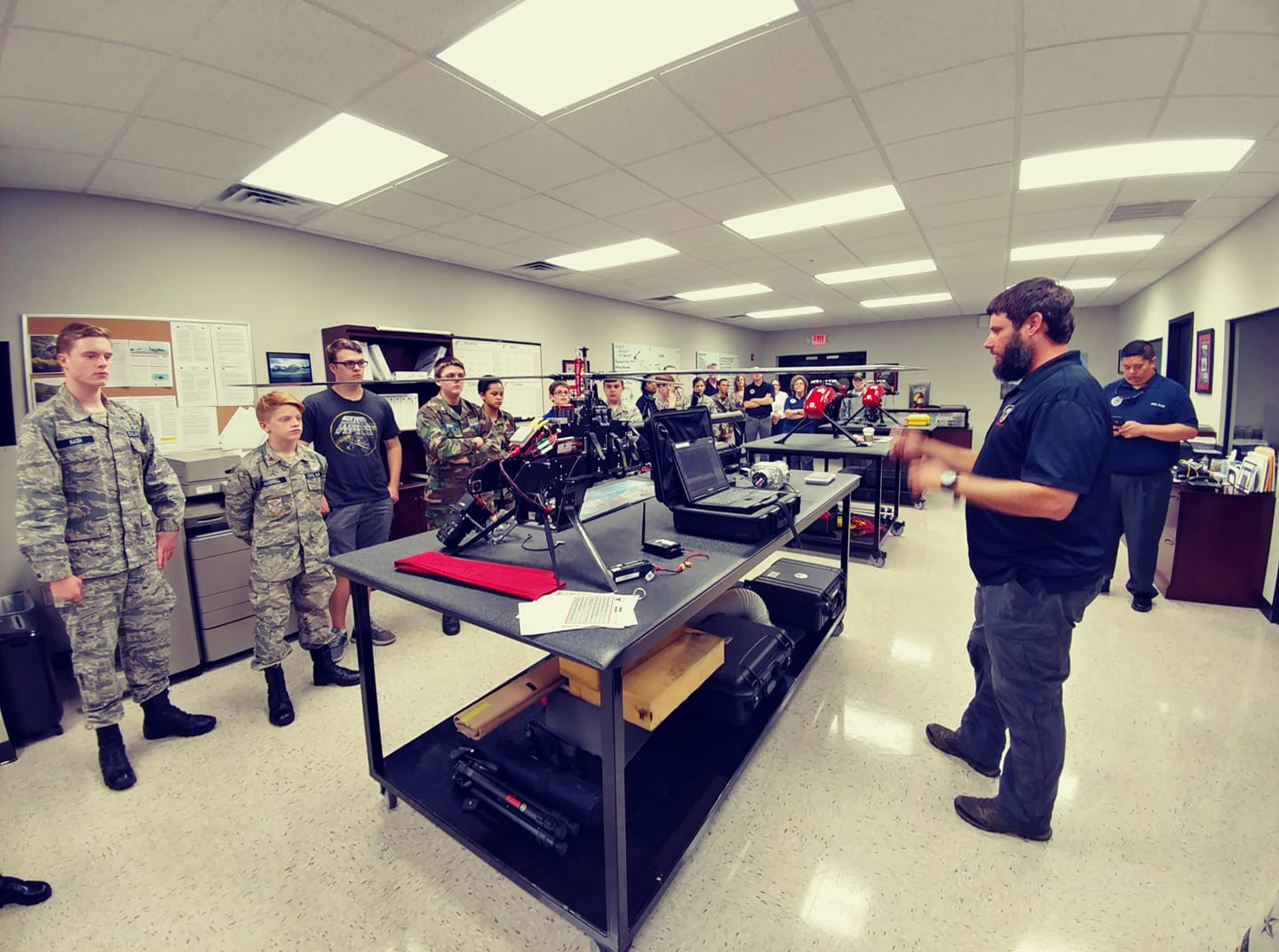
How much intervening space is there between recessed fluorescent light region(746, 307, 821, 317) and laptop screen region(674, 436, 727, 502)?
7.04m

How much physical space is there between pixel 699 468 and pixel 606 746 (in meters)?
1.08

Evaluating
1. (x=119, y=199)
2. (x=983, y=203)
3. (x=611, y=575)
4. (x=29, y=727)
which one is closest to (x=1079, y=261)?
(x=983, y=203)

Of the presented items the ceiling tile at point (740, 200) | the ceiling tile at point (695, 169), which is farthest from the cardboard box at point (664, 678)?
the ceiling tile at point (740, 200)

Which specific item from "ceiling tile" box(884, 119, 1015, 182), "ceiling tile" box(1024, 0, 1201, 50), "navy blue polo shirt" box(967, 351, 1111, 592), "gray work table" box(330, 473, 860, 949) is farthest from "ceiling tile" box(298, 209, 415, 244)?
"navy blue polo shirt" box(967, 351, 1111, 592)

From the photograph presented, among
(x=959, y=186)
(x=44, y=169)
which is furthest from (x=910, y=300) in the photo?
(x=44, y=169)

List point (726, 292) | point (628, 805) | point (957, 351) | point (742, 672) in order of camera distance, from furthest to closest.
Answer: point (957, 351), point (726, 292), point (742, 672), point (628, 805)

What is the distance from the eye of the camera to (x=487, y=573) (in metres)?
1.44

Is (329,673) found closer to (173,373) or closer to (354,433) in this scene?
(354,433)

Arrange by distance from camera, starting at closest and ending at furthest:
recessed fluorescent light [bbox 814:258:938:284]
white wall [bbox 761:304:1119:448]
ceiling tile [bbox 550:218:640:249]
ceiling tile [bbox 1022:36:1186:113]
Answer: ceiling tile [bbox 1022:36:1186:113]
ceiling tile [bbox 550:218:640:249]
recessed fluorescent light [bbox 814:258:938:284]
white wall [bbox 761:304:1119:448]

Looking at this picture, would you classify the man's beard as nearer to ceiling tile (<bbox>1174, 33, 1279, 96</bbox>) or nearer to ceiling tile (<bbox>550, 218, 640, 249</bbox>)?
ceiling tile (<bbox>1174, 33, 1279, 96</bbox>)

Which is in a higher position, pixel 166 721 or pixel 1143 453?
pixel 1143 453

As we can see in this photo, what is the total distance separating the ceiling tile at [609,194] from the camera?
10.2ft

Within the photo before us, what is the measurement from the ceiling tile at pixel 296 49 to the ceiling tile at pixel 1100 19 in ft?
7.33

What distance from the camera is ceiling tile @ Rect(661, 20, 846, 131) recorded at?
191 cm
